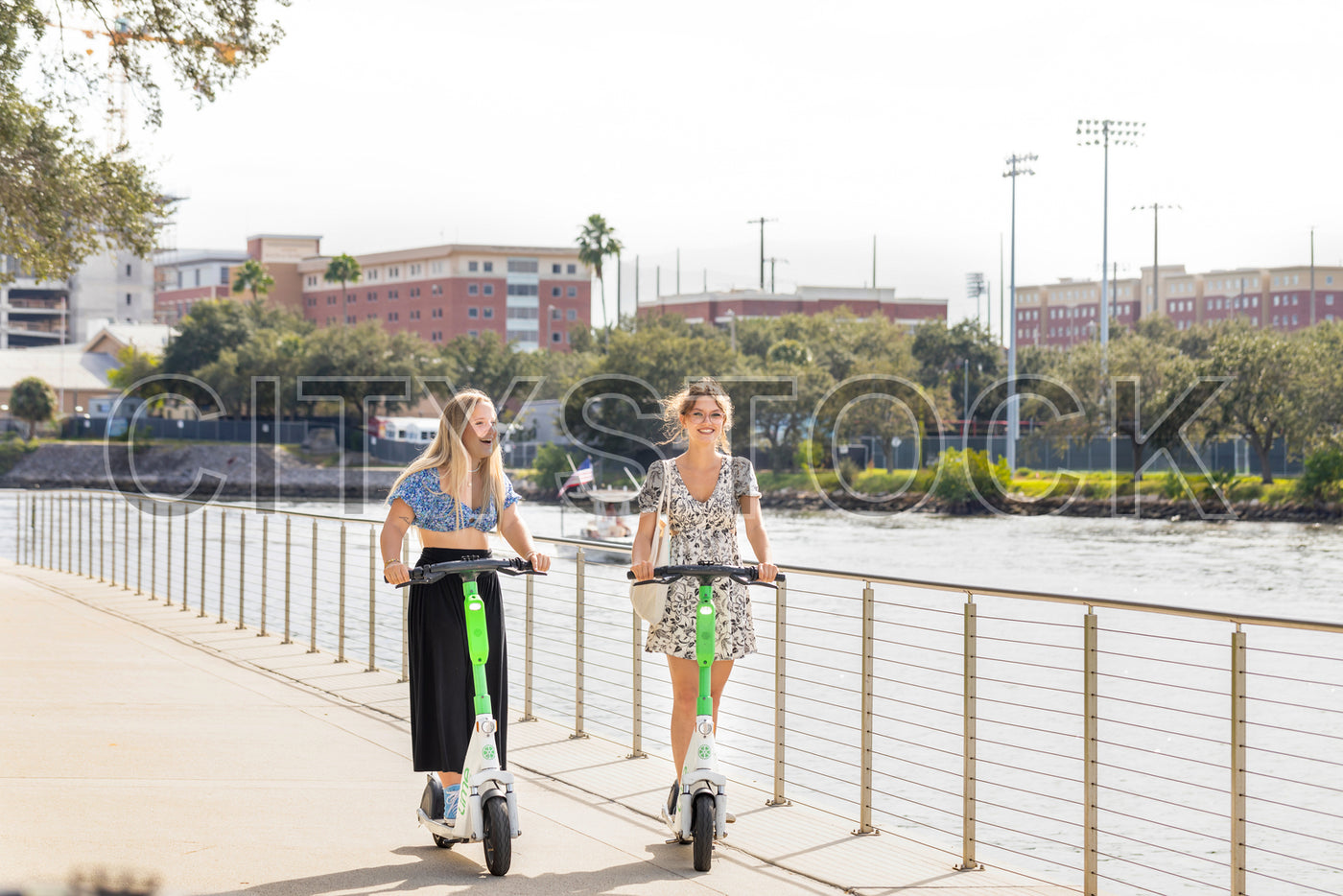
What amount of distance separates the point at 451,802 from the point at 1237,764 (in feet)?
9.25

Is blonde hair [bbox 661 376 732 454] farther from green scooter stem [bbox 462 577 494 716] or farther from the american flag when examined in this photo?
the american flag

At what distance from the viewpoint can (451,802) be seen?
5461mm

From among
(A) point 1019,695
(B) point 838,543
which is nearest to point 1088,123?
(B) point 838,543

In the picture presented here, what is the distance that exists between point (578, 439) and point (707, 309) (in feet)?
216

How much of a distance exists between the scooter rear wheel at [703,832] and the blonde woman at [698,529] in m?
0.22

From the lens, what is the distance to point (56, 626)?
1220 cm

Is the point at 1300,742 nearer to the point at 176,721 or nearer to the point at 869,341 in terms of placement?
the point at 176,721

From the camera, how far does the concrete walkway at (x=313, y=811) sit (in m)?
5.14

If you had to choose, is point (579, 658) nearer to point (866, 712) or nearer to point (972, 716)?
point (866, 712)

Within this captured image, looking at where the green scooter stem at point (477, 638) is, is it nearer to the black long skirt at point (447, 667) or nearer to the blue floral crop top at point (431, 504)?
the black long skirt at point (447, 667)

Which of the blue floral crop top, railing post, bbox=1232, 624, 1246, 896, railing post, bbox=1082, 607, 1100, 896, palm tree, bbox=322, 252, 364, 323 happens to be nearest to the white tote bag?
the blue floral crop top

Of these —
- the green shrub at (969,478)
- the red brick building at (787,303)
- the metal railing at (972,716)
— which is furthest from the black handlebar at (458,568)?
the red brick building at (787,303)

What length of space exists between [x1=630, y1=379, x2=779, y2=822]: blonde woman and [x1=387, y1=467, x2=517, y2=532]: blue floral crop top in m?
0.66

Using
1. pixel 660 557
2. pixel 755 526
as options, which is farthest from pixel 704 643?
pixel 755 526
